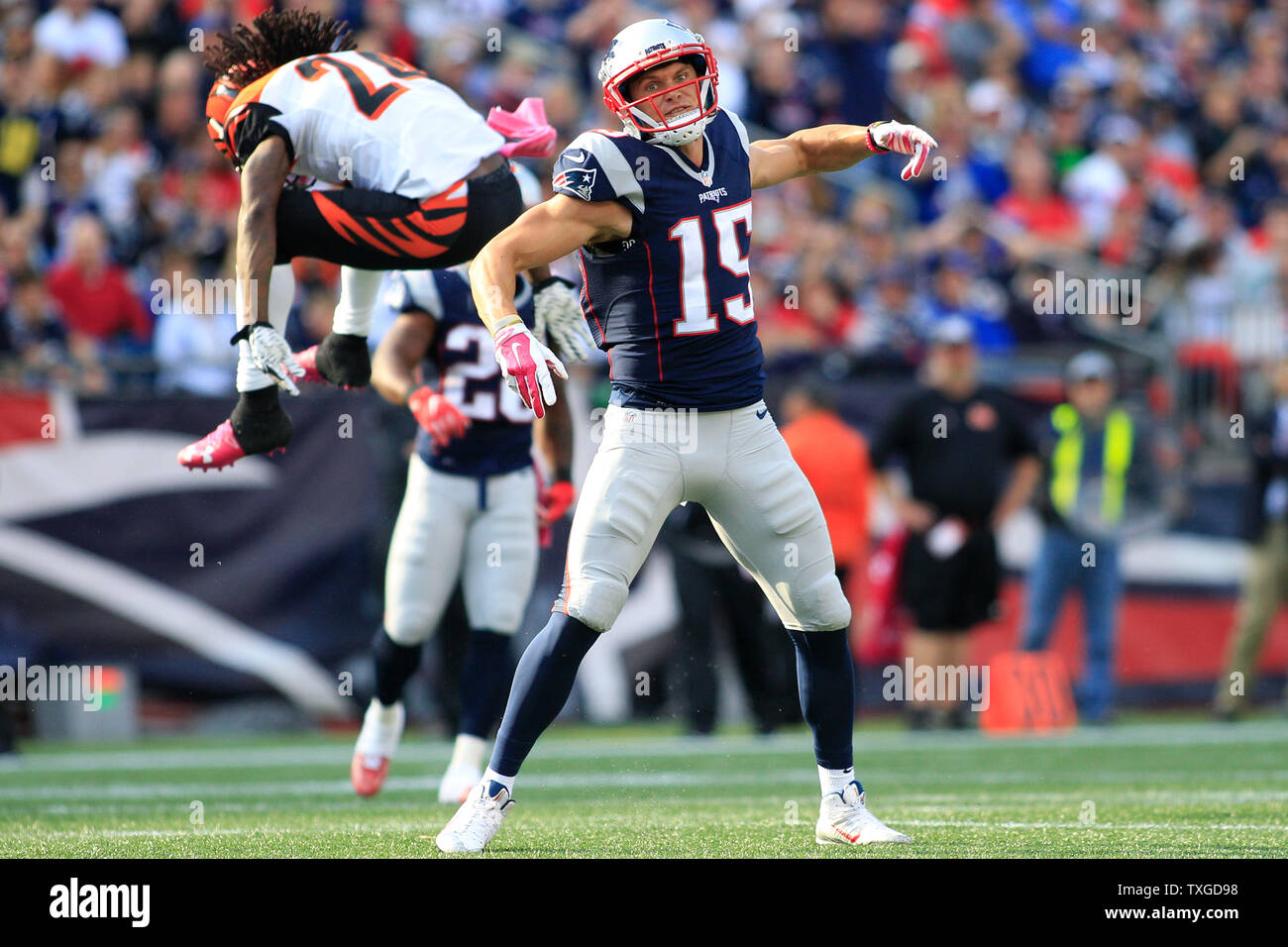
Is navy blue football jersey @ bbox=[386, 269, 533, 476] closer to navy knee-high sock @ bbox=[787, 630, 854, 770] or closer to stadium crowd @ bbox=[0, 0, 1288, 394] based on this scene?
navy knee-high sock @ bbox=[787, 630, 854, 770]

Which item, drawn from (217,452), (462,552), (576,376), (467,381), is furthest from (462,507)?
(576,376)

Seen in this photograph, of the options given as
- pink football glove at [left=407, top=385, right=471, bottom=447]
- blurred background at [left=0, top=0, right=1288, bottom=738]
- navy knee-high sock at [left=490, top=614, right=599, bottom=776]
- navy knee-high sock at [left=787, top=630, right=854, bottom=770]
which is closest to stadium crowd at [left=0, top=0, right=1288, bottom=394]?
blurred background at [left=0, top=0, right=1288, bottom=738]

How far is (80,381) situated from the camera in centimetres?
1014

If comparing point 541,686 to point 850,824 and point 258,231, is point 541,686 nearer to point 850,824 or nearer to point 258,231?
point 850,824

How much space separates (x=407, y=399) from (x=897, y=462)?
4.88m

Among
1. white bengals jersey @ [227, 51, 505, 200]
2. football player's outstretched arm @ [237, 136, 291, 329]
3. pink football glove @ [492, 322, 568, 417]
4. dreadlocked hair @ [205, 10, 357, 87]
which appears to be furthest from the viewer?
dreadlocked hair @ [205, 10, 357, 87]

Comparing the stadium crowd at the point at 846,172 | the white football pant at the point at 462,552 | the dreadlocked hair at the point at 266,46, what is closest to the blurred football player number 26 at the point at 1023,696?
the stadium crowd at the point at 846,172

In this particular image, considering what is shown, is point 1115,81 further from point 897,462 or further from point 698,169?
point 698,169

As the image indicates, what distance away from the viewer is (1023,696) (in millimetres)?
10000

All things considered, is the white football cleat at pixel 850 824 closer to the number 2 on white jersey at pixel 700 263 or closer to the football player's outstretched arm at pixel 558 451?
the number 2 on white jersey at pixel 700 263

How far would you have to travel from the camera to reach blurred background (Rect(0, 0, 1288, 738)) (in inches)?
392

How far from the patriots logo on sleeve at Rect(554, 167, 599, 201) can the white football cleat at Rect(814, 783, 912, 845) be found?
1.77m
